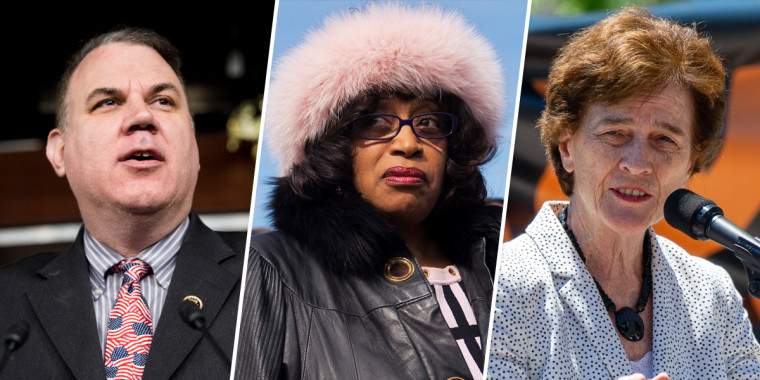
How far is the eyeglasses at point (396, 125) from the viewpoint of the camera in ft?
5.71

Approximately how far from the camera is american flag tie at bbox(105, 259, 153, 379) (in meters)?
1.94

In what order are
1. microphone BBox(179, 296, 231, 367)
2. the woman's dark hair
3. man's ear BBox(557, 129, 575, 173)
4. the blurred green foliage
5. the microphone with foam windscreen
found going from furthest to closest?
the blurred green foliage → man's ear BBox(557, 129, 575, 173) → microphone BBox(179, 296, 231, 367) → the woman's dark hair → the microphone with foam windscreen

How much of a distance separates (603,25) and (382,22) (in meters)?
0.56

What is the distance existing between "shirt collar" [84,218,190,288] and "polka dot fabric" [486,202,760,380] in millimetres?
827

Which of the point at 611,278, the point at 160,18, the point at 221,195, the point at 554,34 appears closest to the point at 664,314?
the point at 611,278

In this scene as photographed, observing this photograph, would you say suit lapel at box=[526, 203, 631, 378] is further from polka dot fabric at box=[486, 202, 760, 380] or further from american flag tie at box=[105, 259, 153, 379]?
american flag tie at box=[105, 259, 153, 379]

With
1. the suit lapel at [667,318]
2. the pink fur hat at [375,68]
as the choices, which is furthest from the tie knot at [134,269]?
the suit lapel at [667,318]

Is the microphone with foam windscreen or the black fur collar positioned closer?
the microphone with foam windscreen

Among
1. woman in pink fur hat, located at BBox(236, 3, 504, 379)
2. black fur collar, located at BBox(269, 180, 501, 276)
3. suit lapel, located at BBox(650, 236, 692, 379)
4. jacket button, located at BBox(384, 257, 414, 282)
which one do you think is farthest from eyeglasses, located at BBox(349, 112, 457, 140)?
suit lapel, located at BBox(650, 236, 692, 379)

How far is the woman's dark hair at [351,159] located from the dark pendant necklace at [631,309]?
0.39 metres

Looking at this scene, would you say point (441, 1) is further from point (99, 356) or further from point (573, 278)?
point (99, 356)

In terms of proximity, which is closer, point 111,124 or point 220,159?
point 111,124

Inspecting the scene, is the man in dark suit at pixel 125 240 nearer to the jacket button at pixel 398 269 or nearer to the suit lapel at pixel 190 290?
the suit lapel at pixel 190 290

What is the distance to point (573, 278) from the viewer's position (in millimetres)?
1963
